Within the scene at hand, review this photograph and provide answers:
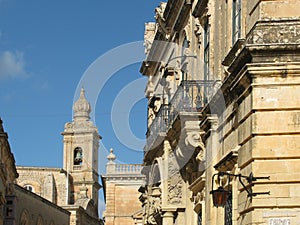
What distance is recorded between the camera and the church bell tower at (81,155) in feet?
269

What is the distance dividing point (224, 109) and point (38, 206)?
34316 millimetres

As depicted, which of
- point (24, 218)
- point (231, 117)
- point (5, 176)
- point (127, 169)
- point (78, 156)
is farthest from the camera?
point (78, 156)

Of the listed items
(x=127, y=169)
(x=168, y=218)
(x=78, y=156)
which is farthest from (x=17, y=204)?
(x=78, y=156)

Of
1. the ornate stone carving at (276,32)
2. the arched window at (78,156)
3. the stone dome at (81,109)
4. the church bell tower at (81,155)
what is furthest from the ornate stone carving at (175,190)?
the stone dome at (81,109)

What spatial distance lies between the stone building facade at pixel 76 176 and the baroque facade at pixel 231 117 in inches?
1865

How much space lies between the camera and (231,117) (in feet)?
47.3

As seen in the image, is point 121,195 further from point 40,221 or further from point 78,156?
point 78,156

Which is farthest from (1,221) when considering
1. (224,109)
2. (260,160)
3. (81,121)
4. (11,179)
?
(81,121)

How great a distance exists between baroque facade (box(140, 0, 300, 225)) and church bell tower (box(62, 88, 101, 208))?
189ft

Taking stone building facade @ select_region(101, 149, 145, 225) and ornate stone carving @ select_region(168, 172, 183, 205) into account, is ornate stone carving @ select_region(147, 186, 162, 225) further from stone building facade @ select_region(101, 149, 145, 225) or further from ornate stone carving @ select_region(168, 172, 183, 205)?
stone building facade @ select_region(101, 149, 145, 225)

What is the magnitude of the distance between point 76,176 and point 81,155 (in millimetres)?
4284

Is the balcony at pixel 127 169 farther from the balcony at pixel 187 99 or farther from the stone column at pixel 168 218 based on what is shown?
the balcony at pixel 187 99

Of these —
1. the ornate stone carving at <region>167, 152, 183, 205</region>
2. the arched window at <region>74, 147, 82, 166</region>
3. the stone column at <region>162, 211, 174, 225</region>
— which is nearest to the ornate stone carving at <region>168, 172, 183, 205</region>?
the ornate stone carving at <region>167, 152, 183, 205</region>

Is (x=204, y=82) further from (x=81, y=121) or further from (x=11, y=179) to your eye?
(x=81, y=121)
